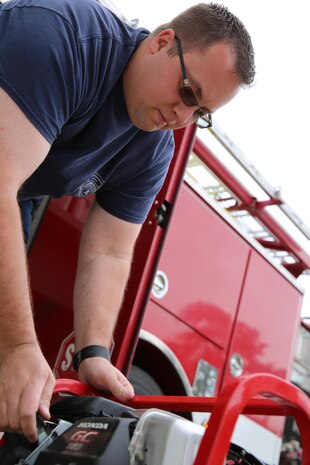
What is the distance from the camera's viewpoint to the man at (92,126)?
1.24 meters

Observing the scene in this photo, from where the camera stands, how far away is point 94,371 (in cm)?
150

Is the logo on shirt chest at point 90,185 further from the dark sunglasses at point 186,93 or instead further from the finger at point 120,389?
the finger at point 120,389

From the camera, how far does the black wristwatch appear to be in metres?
1.59

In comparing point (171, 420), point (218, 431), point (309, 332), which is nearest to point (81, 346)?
point (171, 420)

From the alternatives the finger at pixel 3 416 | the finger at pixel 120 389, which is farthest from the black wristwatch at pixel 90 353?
the finger at pixel 3 416

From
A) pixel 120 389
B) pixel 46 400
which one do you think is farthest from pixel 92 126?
pixel 46 400

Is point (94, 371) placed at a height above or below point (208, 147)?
below

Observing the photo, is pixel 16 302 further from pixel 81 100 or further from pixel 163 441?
pixel 81 100

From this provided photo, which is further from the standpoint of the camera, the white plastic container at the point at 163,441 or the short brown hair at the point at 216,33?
the short brown hair at the point at 216,33

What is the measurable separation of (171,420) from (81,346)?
0.78 m

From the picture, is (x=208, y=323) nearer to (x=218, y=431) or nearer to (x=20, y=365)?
(x=20, y=365)

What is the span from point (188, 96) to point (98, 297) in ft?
2.15

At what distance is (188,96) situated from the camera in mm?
1585

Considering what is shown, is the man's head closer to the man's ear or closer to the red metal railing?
the man's ear
